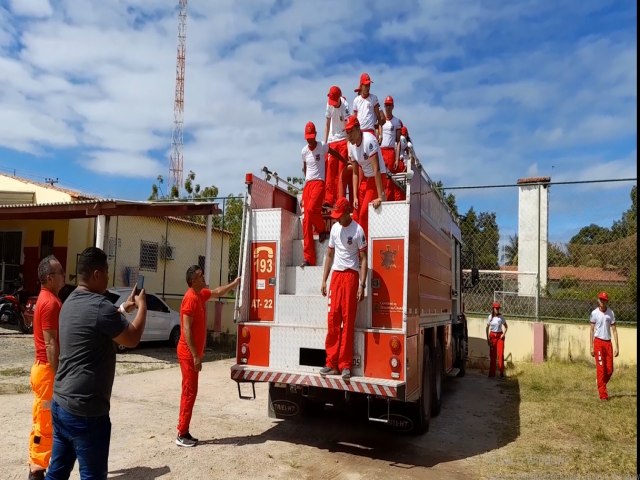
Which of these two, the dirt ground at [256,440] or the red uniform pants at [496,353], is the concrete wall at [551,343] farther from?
the dirt ground at [256,440]

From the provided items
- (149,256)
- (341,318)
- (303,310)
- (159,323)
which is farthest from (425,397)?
(149,256)

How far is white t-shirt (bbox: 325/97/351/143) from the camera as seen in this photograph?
7.70 metres

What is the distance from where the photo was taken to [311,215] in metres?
6.54

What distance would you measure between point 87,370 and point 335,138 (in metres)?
5.32

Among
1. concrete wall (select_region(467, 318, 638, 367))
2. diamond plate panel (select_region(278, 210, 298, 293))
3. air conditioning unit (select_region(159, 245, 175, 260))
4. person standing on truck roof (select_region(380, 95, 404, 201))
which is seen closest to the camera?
diamond plate panel (select_region(278, 210, 298, 293))

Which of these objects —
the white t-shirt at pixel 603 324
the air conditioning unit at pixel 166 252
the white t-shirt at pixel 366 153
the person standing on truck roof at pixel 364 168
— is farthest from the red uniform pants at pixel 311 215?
the air conditioning unit at pixel 166 252

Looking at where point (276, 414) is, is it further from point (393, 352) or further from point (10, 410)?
point (10, 410)

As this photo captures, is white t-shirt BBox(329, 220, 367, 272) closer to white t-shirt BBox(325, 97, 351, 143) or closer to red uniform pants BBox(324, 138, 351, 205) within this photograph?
red uniform pants BBox(324, 138, 351, 205)

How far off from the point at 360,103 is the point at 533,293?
23.6 ft

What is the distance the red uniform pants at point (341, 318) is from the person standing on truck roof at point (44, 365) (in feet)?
8.48

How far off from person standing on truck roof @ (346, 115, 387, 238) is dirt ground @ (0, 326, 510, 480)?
2.57m

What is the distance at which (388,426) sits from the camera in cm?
631

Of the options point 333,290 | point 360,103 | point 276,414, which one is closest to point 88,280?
point 333,290

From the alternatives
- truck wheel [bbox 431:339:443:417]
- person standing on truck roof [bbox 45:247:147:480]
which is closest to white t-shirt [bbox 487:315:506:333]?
truck wheel [bbox 431:339:443:417]
